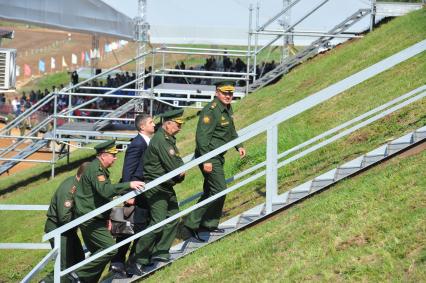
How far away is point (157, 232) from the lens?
9555 millimetres

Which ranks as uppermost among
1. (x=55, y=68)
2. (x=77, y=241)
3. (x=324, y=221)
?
(x=324, y=221)

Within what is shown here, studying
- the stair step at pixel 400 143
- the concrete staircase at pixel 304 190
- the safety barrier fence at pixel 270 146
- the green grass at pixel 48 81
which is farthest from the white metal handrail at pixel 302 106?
the green grass at pixel 48 81

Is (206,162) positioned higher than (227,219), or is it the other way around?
(206,162)

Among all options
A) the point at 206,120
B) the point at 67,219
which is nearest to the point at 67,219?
the point at 67,219

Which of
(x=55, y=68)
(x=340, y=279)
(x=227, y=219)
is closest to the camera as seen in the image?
(x=340, y=279)

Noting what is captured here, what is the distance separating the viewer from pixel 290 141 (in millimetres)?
12695

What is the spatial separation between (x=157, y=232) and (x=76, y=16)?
15.4 m

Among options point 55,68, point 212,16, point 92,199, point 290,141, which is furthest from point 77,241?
point 55,68

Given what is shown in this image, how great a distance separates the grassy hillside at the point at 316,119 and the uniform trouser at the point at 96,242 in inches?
65.0

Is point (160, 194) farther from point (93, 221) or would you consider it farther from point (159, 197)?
point (93, 221)

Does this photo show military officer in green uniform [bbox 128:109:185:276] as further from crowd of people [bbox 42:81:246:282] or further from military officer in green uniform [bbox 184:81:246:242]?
military officer in green uniform [bbox 184:81:246:242]

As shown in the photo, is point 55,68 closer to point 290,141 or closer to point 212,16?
point 212,16

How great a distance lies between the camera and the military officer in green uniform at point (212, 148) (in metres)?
9.92

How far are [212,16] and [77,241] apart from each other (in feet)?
52.1
